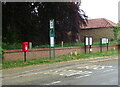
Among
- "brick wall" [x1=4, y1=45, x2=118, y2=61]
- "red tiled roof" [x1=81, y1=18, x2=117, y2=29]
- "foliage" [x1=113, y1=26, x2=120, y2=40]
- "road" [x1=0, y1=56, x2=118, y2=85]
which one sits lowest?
"road" [x1=0, y1=56, x2=118, y2=85]

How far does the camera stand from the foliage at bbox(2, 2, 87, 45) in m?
23.1

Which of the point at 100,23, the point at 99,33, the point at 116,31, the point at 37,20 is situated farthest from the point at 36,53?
the point at 100,23

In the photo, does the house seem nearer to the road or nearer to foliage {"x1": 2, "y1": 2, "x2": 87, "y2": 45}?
foliage {"x1": 2, "y1": 2, "x2": 87, "y2": 45}

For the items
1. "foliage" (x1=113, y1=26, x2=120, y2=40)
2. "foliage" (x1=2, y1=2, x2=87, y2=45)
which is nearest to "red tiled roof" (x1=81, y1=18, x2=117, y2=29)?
"foliage" (x1=113, y1=26, x2=120, y2=40)

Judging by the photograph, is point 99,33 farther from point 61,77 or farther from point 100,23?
point 61,77

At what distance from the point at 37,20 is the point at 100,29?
2209cm

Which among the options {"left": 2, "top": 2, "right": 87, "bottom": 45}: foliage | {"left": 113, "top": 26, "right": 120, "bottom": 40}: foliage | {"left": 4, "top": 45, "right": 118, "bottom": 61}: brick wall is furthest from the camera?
{"left": 113, "top": 26, "right": 120, "bottom": 40}: foliage

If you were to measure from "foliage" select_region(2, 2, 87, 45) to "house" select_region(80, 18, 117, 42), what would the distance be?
60.3ft

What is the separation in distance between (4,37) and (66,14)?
6.69 meters

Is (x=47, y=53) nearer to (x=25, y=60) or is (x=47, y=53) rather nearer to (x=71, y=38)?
(x=25, y=60)

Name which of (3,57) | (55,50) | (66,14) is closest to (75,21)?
(66,14)

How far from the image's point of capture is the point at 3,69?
1422 cm

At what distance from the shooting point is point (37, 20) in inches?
962

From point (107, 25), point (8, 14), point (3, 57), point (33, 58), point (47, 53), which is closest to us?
point (3, 57)
